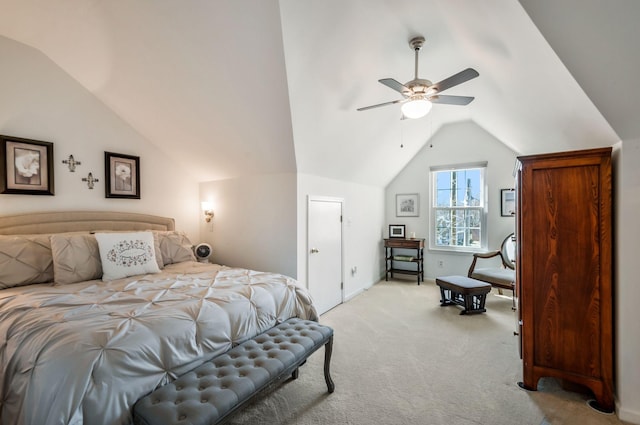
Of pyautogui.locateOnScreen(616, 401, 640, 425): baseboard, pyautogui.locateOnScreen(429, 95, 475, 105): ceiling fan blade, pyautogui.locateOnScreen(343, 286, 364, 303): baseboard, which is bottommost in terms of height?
pyautogui.locateOnScreen(343, 286, 364, 303): baseboard

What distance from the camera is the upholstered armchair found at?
3.91m

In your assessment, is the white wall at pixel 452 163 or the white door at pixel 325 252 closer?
the white door at pixel 325 252

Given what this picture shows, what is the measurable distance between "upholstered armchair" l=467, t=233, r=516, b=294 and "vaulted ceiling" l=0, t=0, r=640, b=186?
1477mm

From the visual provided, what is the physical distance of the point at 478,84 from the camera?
10.4 ft

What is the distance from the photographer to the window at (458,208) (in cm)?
514

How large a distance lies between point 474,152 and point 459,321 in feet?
10.1

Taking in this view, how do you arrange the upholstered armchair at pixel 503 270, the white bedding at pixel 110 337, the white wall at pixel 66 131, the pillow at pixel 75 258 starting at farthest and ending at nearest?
the upholstered armchair at pixel 503 270, the white wall at pixel 66 131, the pillow at pixel 75 258, the white bedding at pixel 110 337

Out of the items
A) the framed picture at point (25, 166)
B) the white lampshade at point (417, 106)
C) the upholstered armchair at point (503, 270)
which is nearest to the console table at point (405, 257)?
the upholstered armchair at point (503, 270)

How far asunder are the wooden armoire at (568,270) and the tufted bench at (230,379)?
5.37 ft

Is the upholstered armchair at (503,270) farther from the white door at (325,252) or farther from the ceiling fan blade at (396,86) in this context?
the ceiling fan blade at (396,86)

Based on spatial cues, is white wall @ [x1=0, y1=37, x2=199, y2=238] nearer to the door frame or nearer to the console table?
the door frame

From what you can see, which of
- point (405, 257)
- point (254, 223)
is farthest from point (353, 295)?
point (254, 223)

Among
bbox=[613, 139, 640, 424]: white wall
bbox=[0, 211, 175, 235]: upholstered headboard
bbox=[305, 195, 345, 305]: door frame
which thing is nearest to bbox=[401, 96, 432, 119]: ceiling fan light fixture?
bbox=[613, 139, 640, 424]: white wall

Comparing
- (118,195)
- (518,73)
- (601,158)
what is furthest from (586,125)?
(118,195)
